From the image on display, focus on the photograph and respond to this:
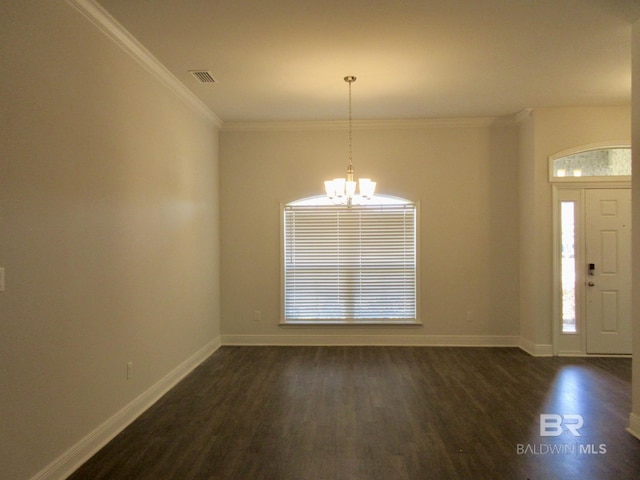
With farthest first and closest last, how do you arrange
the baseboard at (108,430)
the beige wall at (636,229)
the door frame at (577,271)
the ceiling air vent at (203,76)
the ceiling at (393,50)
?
the door frame at (577,271), the ceiling air vent at (203,76), the beige wall at (636,229), the ceiling at (393,50), the baseboard at (108,430)

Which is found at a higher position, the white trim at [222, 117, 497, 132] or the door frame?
the white trim at [222, 117, 497, 132]

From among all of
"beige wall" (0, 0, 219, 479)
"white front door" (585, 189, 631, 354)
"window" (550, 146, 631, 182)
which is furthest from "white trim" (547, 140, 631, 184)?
"beige wall" (0, 0, 219, 479)

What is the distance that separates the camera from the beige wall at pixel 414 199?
5.91 metres

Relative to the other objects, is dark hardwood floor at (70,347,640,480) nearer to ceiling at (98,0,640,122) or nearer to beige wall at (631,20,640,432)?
beige wall at (631,20,640,432)

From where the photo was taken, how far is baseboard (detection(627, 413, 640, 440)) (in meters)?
3.19

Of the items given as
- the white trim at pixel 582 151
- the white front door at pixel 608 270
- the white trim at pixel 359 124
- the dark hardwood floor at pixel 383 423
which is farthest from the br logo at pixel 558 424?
the white trim at pixel 359 124

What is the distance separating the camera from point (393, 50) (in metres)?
3.67

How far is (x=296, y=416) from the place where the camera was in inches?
140

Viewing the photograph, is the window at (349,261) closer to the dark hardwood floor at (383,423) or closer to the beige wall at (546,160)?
the dark hardwood floor at (383,423)

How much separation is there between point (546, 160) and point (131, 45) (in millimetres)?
4687

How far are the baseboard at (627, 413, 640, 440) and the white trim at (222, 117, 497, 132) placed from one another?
3.89 meters

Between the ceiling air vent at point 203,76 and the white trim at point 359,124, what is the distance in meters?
1.62

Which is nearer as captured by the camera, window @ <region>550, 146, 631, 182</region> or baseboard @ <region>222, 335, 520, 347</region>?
window @ <region>550, 146, 631, 182</region>

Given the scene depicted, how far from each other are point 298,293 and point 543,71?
152 inches
